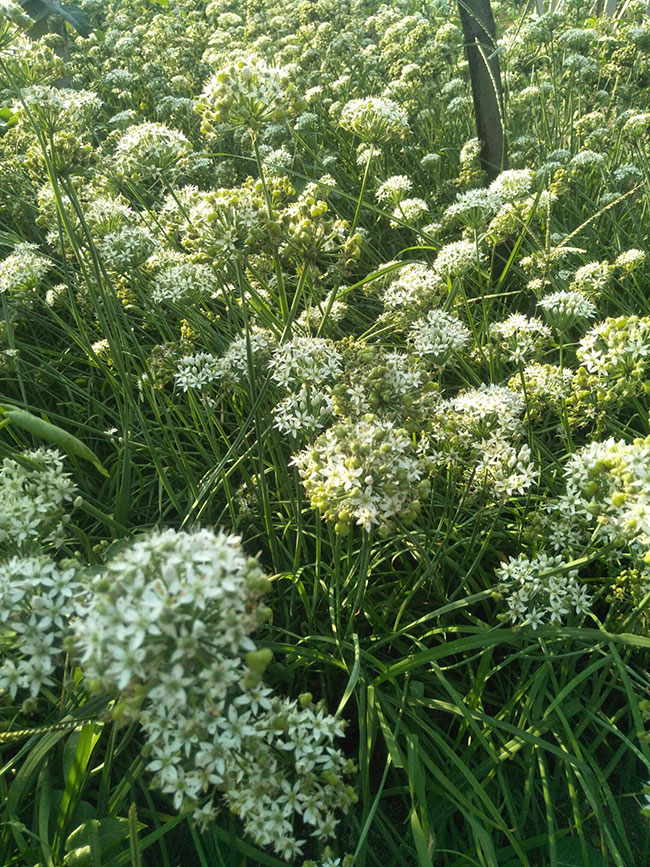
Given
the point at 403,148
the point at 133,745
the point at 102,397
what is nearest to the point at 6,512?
the point at 133,745

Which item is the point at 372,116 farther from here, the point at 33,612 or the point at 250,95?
the point at 33,612

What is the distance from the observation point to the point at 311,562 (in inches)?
111

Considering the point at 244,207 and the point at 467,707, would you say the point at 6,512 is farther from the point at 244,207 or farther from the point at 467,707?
the point at 467,707

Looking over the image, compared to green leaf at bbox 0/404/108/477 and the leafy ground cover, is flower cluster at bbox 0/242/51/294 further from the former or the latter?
green leaf at bbox 0/404/108/477

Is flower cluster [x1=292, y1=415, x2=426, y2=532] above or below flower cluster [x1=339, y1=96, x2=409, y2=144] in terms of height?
below

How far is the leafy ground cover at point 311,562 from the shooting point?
1.53 meters

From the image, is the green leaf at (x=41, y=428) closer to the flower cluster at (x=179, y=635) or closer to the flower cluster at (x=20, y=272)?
the flower cluster at (x=179, y=635)

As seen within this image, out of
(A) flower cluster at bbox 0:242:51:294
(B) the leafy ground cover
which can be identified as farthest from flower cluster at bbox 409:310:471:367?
(A) flower cluster at bbox 0:242:51:294

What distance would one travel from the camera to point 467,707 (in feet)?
7.43

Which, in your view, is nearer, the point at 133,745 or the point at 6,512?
the point at 6,512

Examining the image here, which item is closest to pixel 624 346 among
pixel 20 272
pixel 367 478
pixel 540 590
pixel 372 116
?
pixel 540 590

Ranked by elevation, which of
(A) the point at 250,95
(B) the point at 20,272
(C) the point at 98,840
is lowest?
(C) the point at 98,840

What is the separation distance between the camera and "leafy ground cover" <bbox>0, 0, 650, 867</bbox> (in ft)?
5.02

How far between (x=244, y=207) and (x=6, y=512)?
1283 mm
